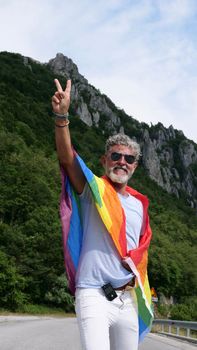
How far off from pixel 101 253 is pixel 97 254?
27mm

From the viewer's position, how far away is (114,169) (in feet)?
13.5

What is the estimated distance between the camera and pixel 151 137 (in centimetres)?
17475

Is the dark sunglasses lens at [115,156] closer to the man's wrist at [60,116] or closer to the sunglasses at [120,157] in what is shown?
the sunglasses at [120,157]

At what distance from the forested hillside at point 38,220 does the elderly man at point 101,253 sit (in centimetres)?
3547

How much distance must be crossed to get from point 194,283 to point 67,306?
1199 inches

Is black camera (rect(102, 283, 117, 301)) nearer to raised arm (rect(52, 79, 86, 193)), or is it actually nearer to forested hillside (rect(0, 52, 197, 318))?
raised arm (rect(52, 79, 86, 193))

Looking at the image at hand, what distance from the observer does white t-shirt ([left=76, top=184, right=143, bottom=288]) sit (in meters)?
3.65

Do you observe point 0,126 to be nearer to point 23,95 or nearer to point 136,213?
point 23,95

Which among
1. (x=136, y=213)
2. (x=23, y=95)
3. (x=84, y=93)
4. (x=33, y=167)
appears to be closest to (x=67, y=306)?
(x=33, y=167)

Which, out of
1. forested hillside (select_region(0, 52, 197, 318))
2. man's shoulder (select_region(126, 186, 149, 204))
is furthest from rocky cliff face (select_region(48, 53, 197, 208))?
man's shoulder (select_region(126, 186, 149, 204))

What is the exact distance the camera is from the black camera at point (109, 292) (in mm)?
3596

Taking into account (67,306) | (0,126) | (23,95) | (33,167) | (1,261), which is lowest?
(67,306)

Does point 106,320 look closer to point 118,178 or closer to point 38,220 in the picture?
point 118,178

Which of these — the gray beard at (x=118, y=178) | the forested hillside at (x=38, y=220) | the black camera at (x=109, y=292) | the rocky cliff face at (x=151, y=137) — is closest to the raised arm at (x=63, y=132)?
the gray beard at (x=118, y=178)
